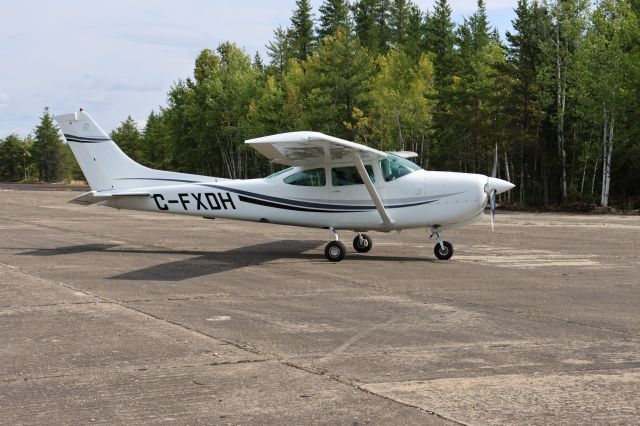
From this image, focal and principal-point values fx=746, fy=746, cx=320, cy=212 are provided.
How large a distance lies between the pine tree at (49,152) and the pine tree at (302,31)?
49904 millimetres

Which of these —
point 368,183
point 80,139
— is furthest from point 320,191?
point 80,139

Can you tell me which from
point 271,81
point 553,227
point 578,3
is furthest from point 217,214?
point 271,81

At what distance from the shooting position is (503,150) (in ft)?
155

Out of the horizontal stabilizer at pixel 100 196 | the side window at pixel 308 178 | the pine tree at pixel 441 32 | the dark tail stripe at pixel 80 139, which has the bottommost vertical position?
the horizontal stabilizer at pixel 100 196

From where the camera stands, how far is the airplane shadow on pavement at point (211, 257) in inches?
520

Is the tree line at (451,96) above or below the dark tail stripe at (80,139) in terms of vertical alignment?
above

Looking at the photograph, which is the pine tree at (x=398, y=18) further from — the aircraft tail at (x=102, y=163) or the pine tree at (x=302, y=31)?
the aircraft tail at (x=102, y=163)

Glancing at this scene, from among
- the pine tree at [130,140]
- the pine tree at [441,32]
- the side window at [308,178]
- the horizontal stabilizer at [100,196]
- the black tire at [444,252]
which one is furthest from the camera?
the pine tree at [130,140]

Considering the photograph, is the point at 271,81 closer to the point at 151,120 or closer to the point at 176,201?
the point at 151,120

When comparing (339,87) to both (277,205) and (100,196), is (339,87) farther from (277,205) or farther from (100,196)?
(277,205)

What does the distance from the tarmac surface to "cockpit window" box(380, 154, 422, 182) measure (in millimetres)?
1785

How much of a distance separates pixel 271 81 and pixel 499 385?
69.0 m

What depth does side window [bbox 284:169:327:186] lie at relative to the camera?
16.2m

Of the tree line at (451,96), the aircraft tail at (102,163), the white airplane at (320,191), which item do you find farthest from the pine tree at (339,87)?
the white airplane at (320,191)
